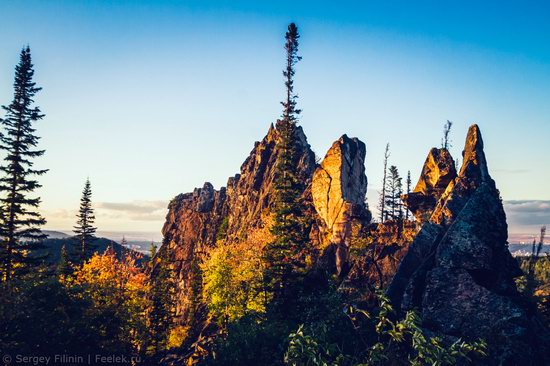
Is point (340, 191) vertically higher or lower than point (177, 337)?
higher

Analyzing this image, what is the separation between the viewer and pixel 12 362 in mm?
16359

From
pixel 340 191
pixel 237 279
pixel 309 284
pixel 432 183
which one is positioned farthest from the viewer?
pixel 340 191

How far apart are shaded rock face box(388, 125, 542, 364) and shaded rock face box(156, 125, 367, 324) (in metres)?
26.2

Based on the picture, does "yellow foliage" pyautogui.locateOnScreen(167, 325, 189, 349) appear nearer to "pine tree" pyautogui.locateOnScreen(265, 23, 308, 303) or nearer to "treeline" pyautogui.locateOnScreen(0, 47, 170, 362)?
"treeline" pyautogui.locateOnScreen(0, 47, 170, 362)

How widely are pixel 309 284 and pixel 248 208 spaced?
5443 cm

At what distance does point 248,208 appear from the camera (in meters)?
89.4

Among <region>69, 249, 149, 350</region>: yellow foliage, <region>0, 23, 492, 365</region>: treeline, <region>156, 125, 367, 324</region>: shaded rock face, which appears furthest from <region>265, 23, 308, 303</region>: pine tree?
<region>69, 249, 149, 350</region>: yellow foliage

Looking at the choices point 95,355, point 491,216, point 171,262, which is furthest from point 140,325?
point 171,262

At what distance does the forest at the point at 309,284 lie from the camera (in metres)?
16.2

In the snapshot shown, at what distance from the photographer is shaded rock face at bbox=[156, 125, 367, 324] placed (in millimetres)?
56156

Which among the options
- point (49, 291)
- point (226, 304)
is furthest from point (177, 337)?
point (49, 291)


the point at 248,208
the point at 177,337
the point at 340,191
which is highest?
the point at 340,191

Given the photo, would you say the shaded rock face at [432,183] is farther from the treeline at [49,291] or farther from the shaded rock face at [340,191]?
the treeline at [49,291]

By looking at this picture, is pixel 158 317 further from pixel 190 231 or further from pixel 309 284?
pixel 190 231
